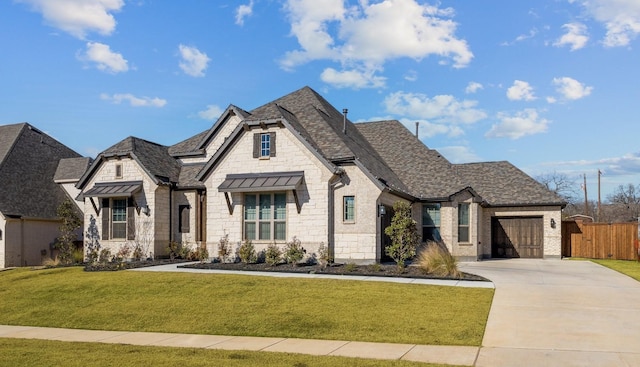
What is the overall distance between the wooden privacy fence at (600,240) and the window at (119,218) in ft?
76.1

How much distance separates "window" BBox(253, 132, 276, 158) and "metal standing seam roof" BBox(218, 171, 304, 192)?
895 mm

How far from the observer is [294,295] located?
15211 millimetres

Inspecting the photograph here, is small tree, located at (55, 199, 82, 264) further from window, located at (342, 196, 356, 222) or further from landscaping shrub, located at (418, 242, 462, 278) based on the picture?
landscaping shrub, located at (418, 242, 462, 278)

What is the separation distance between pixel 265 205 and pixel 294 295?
29.2 ft

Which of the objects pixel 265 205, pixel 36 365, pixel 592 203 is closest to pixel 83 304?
pixel 36 365

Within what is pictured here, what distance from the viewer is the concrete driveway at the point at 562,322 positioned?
9.23m

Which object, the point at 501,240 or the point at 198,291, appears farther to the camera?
the point at 501,240

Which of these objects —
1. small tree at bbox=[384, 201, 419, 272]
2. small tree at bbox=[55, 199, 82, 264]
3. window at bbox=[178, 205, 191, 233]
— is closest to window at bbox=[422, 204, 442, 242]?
small tree at bbox=[384, 201, 419, 272]

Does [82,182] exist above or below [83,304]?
above

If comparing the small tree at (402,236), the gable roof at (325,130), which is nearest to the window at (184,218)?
the gable roof at (325,130)

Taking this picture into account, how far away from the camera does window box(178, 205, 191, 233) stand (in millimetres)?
26828

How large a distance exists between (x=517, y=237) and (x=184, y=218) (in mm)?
17227

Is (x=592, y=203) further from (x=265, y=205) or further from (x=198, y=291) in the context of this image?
(x=198, y=291)

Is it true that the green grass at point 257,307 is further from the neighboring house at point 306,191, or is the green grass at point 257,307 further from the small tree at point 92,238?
the small tree at point 92,238
